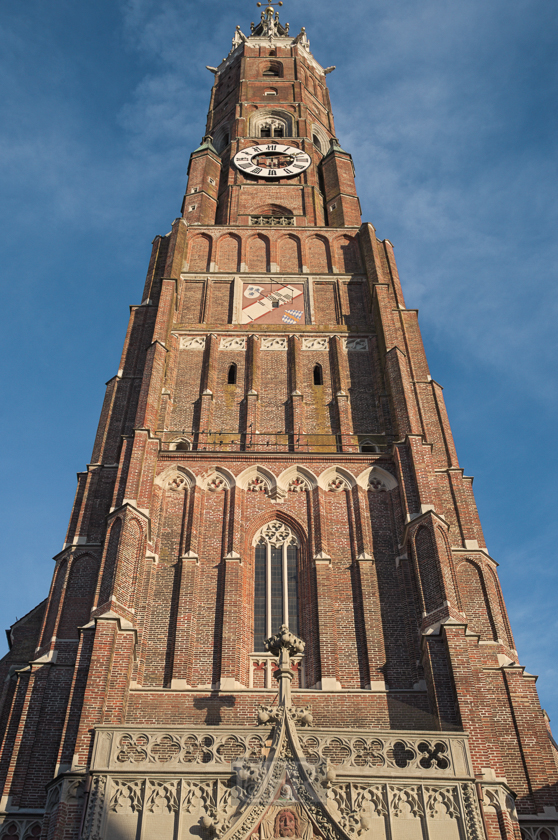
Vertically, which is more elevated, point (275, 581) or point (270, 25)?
point (270, 25)

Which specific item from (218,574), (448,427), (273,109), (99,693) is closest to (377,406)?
(448,427)

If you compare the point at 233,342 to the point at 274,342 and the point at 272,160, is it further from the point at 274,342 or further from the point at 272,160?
the point at 272,160

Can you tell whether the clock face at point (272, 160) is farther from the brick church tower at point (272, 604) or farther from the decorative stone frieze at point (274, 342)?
the decorative stone frieze at point (274, 342)

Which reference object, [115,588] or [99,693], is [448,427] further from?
[99,693]

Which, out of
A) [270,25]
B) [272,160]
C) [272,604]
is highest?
[270,25]

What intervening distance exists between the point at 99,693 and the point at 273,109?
111ft

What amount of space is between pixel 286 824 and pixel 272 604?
697 centimetres

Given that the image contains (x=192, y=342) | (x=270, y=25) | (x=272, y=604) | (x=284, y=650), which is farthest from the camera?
(x=270, y=25)

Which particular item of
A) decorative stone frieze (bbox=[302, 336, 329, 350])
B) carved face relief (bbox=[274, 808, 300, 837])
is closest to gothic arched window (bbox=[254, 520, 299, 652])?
carved face relief (bbox=[274, 808, 300, 837])

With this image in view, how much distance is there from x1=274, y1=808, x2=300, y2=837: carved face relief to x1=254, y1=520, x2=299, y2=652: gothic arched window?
5739mm

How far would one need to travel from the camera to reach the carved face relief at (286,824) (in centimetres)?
1466

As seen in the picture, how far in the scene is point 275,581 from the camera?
21.8 metres

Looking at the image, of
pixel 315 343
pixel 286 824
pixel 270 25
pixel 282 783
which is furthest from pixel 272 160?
pixel 286 824

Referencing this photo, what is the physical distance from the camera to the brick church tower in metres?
15.6
